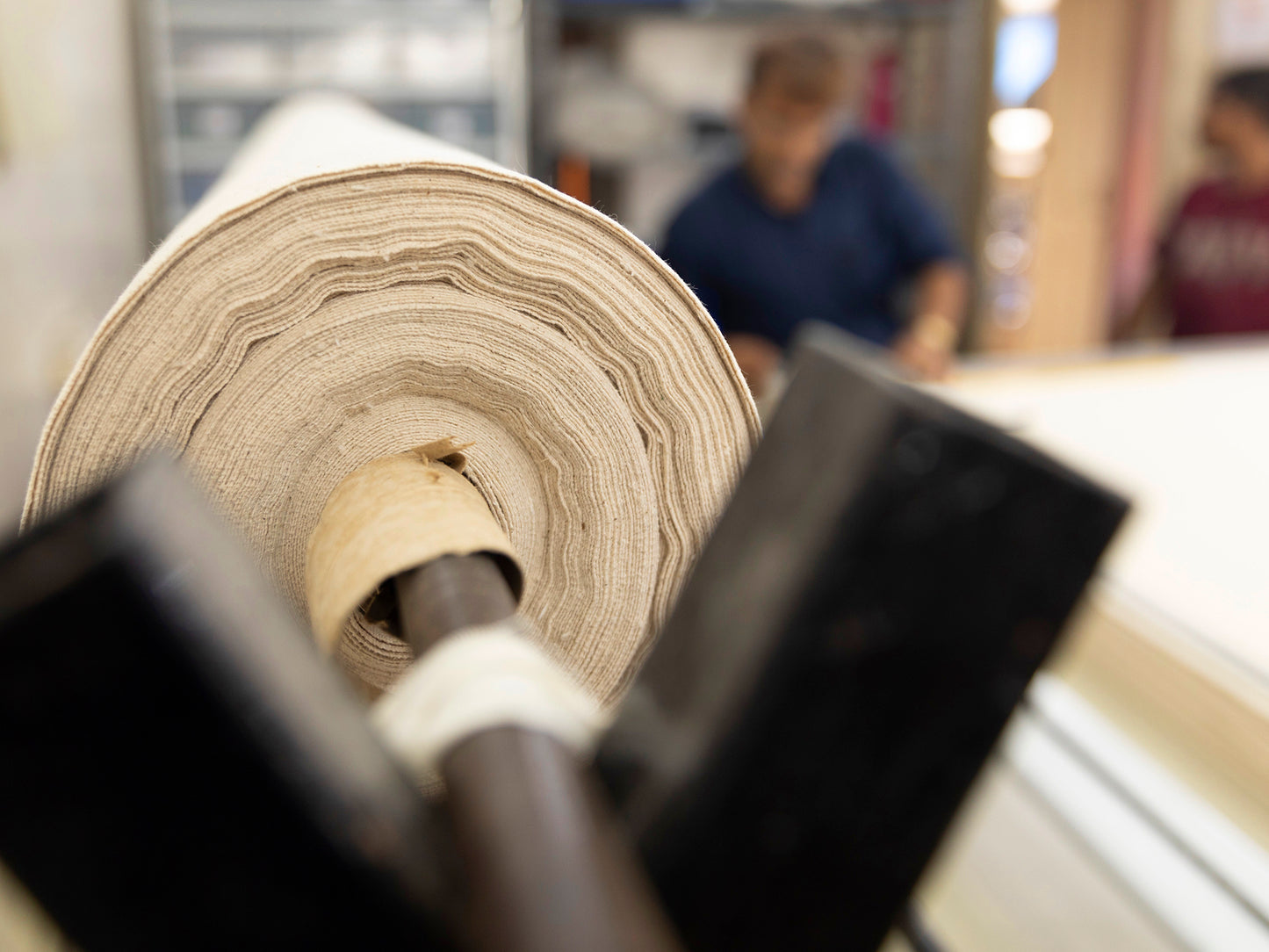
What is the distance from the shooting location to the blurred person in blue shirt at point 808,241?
1.88 metres

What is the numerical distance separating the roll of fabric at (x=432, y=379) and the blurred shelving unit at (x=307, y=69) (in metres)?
2.12

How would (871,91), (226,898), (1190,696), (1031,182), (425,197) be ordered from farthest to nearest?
(1031,182), (871,91), (1190,696), (425,197), (226,898)

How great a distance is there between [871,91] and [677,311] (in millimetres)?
2702

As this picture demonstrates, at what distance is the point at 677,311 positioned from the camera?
14.3 inches

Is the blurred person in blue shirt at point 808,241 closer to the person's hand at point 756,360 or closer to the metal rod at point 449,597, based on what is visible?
the person's hand at point 756,360

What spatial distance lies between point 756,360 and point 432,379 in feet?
4.17

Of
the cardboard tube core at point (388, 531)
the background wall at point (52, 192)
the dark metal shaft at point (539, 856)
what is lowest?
the background wall at point (52, 192)

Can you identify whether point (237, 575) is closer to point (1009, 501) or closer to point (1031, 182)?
point (1009, 501)

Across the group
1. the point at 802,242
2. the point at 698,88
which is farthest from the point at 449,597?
the point at 698,88

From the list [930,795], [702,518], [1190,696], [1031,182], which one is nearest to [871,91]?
[1031,182]

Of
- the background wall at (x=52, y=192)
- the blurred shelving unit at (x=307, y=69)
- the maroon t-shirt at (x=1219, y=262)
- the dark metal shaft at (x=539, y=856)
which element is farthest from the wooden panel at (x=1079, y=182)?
the dark metal shaft at (x=539, y=856)

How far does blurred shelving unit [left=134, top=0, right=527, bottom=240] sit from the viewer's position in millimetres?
2279

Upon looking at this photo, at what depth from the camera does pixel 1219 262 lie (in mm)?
2240

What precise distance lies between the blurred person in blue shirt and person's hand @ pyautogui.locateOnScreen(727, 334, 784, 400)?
0.08 feet
